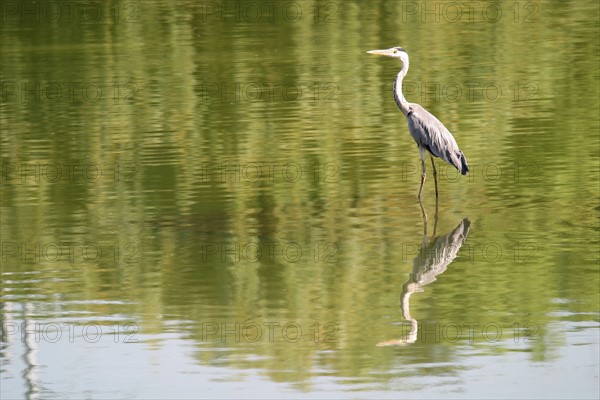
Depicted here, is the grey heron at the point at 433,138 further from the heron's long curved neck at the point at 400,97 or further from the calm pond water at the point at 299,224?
the calm pond water at the point at 299,224

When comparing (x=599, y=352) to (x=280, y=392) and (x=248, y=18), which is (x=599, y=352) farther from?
(x=248, y=18)

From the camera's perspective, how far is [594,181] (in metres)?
16.5

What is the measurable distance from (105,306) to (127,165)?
21.6 feet

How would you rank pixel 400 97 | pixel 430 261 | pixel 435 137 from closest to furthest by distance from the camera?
pixel 430 261 → pixel 435 137 → pixel 400 97

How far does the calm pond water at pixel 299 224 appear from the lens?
1070 centimetres

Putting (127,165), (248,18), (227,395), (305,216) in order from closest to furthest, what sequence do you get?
(227,395) < (305,216) < (127,165) < (248,18)

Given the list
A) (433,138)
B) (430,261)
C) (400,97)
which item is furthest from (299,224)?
(400,97)

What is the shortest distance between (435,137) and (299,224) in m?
1.99

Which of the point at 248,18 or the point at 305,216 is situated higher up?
the point at 248,18

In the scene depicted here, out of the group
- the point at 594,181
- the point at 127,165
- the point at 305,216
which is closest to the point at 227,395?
the point at 305,216

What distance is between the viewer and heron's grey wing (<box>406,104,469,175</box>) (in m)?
15.7

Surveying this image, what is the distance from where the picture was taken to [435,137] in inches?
630

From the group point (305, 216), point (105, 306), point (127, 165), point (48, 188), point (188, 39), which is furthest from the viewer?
point (188, 39)

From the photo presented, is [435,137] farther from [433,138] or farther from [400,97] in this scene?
[400,97]
